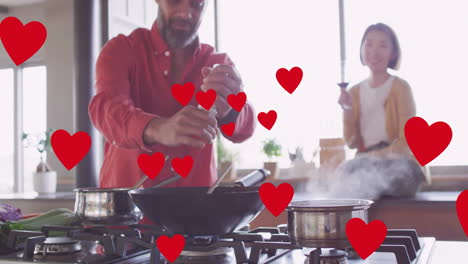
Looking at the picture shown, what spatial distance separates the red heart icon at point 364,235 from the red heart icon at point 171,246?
27 centimetres

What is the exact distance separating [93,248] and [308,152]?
2.66 meters

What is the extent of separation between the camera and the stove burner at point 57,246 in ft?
2.71

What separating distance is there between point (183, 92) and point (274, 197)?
0.59 metres

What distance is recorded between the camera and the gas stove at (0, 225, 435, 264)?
2.36ft

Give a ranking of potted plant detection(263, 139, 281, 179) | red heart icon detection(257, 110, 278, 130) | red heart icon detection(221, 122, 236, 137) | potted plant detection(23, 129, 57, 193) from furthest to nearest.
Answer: potted plant detection(23, 129, 57, 193)
potted plant detection(263, 139, 281, 179)
red heart icon detection(257, 110, 278, 130)
red heart icon detection(221, 122, 236, 137)

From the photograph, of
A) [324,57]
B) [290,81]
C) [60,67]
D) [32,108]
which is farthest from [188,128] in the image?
[32,108]

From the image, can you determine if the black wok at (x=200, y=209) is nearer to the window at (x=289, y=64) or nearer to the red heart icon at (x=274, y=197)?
the red heart icon at (x=274, y=197)

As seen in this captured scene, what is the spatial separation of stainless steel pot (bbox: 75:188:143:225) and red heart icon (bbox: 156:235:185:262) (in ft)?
0.43

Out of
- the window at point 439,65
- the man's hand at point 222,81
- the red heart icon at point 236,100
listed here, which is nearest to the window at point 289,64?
the window at point 439,65

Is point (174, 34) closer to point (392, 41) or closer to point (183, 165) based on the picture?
point (183, 165)

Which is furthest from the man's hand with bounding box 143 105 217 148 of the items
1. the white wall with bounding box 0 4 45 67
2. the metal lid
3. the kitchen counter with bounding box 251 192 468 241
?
the white wall with bounding box 0 4 45 67

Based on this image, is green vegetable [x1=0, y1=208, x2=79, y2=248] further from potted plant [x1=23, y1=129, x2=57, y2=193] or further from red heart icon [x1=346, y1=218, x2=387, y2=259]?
potted plant [x1=23, y1=129, x2=57, y2=193]

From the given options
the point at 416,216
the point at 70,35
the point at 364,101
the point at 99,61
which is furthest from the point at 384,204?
the point at 70,35

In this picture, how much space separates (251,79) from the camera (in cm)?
400
